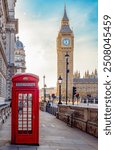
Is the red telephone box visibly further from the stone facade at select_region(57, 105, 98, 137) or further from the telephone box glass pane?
the stone facade at select_region(57, 105, 98, 137)

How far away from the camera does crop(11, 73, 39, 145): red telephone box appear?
1155 centimetres

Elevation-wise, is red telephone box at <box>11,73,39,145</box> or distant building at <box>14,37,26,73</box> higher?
distant building at <box>14,37,26,73</box>

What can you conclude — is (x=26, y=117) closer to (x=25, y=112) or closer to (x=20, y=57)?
(x=25, y=112)

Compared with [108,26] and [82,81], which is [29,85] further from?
[82,81]

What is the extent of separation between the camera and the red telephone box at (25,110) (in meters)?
11.6

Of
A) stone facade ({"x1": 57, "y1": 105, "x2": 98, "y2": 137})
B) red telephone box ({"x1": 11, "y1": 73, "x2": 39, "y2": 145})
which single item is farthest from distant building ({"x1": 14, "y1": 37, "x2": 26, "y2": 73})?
red telephone box ({"x1": 11, "y1": 73, "x2": 39, "y2": 145})

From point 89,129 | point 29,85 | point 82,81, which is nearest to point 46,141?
point 29,85

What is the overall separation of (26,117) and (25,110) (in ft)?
0.71

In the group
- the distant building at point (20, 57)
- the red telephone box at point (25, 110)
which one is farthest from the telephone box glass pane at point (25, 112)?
the distant building at point (20, 57)

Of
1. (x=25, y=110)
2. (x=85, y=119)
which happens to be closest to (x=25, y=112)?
(x=25, y=110)

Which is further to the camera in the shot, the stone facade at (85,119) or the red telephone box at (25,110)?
the stone facade at (85,119)

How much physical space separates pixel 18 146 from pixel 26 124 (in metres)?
0.87

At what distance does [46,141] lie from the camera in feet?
40.7

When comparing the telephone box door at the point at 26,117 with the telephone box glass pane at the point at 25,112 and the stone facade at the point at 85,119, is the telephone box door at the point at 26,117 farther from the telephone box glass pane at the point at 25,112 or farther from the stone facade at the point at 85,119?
the stone facade at the point at 85,119
